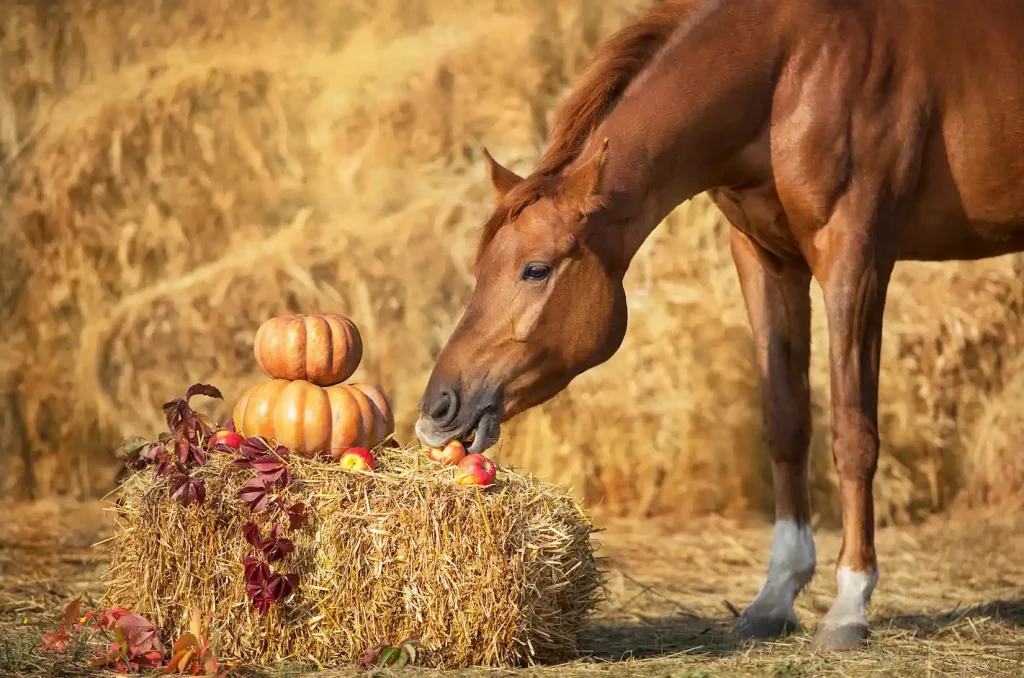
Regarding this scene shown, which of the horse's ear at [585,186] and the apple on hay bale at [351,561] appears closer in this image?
the apple on hay bale at [351,561]

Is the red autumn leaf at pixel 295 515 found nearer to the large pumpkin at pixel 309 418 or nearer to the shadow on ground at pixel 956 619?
the large pumpkin at pixel 309 418

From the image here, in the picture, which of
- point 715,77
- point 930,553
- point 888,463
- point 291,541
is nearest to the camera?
point 291,541

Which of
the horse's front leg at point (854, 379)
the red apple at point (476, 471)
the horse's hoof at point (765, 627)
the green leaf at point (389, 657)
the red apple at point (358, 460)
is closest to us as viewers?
the green leaf at point (389, 657)

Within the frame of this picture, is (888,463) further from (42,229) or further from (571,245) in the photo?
(42,229)

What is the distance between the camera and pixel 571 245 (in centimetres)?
413

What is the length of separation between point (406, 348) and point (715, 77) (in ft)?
9.55

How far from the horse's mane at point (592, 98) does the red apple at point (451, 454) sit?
61cm

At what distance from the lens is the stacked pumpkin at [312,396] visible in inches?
168

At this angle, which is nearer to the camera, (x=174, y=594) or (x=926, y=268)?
(x=174, y=594)

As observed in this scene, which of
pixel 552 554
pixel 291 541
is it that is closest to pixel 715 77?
pixel 552 554

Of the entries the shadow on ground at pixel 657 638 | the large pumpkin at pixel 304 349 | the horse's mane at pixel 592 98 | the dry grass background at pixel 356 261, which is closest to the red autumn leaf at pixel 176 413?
the large pumpkin at pixel 304 349

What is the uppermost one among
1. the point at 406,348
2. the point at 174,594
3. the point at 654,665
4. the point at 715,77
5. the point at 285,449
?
the point at 715,77

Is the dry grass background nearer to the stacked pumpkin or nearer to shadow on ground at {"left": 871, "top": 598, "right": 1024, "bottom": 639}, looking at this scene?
shadow on ground at {"left": 871, "top": 598, "right": 1024, "bottom": 639}

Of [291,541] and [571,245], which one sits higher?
[571,245]
